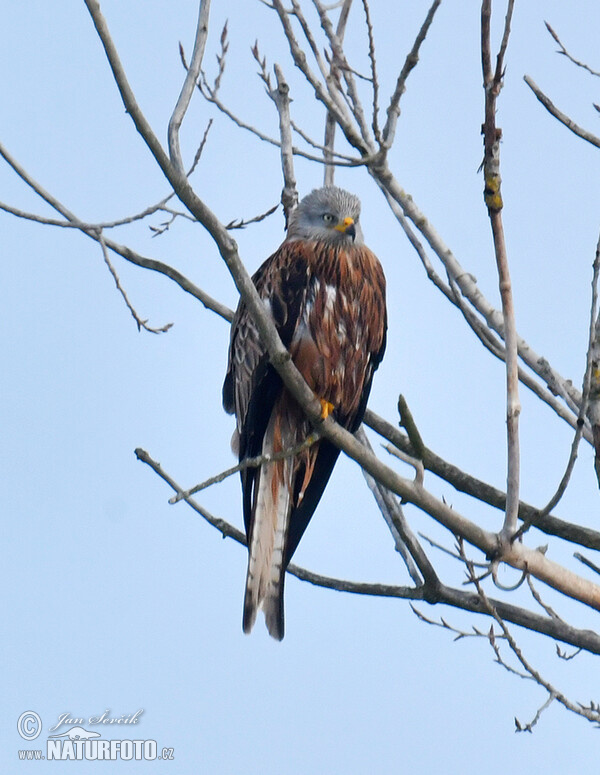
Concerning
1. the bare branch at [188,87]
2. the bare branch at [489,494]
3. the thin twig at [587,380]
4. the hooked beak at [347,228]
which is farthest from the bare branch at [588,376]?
the hooked beak at [347,228]

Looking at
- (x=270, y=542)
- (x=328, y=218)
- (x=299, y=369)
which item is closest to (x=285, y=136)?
(x=328, y=218)

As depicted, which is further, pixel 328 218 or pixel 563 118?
pixel 328 218

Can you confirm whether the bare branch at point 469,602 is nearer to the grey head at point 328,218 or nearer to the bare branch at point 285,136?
the grey head at point 328,218

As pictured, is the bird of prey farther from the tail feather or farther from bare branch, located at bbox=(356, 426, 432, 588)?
bare branch, located at bbox=(356, 426, 432, 588)

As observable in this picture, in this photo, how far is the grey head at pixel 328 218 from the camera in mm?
4844

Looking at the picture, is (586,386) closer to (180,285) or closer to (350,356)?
(350,356)

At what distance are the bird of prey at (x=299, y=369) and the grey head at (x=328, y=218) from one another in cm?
1

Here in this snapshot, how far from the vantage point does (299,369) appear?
177 inches

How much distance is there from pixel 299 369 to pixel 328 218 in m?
0.91

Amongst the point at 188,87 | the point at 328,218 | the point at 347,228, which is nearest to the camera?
the point at 188,87

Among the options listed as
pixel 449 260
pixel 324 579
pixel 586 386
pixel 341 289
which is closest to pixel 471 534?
pixel 586 386

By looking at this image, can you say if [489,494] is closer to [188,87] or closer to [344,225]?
[344,225]

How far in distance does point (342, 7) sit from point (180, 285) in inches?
59.2

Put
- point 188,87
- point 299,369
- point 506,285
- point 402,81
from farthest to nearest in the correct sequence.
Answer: point 299,369 < point 402,81 < point 188,87 < point 506,285
